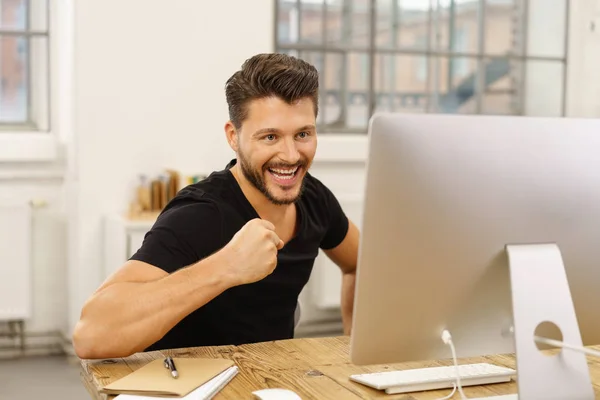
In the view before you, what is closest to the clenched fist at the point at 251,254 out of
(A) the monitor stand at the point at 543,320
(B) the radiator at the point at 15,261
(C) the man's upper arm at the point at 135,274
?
(C) the man's upper arm at the point at 135,274

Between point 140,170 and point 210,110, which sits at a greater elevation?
point 210,110

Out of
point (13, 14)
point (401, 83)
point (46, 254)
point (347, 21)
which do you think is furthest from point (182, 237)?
point (401, 83)

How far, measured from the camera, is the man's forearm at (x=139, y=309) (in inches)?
68.4

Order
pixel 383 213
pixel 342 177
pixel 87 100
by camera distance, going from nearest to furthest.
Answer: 1. pixel 383 213
2. pixel 87 100
3. pixel 342 177

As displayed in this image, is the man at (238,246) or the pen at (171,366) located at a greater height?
the man at (238,246)

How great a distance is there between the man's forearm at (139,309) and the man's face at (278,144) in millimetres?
358

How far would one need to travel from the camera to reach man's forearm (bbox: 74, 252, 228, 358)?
5.70 feet

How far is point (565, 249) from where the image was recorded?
143cm

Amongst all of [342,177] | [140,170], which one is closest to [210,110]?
[140,170]

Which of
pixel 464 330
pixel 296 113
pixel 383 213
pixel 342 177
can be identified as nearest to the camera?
pixel 383 213

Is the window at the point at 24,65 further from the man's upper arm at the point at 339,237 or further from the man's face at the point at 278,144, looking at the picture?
the man's face at the point at 278,144

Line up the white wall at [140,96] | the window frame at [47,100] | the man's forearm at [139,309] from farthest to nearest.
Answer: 1. the window frame at [47,100]
2. the white wall at [140,96]
3. the man's forearm at [139,309]

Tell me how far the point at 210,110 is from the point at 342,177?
850mm

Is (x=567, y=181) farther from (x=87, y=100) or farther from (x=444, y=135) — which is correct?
(x=87, y=100)
